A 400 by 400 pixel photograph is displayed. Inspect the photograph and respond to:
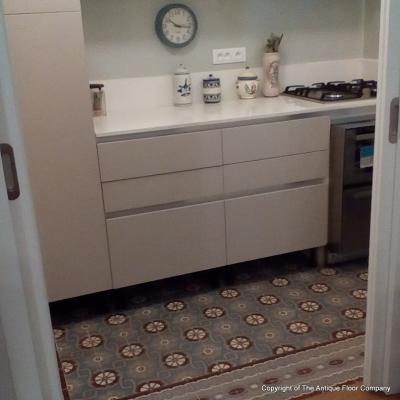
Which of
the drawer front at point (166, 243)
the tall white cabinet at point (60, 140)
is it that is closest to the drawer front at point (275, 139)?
the drawer front at point (166, 243)

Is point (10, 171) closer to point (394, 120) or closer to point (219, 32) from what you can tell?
point (394, 120)

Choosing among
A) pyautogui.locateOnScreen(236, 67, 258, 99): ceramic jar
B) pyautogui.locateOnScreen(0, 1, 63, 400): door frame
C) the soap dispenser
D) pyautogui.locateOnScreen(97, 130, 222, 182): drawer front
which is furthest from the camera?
pyautogui.locateOnScreen(236, 67, 258, 99): ceramic jar

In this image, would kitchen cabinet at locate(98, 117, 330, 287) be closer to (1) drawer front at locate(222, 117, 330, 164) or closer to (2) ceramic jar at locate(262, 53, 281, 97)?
(1) drawer front at locate(222, 117, 330, 164)

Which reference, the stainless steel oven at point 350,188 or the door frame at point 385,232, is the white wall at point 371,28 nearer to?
the stainless steel oven at point 350,188

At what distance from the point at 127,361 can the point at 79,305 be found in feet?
1.76

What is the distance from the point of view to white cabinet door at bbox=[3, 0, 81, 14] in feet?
6.17

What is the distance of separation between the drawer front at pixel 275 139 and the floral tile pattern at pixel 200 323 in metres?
0.62

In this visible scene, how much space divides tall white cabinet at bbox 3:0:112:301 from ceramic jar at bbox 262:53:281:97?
115 centimetres

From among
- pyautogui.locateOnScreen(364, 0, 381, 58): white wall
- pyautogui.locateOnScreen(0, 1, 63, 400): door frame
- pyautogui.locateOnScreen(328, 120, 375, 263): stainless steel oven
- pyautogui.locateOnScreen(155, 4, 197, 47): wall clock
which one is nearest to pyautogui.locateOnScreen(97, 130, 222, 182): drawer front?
pyautogui.locateOnScreen(328, 120, 375, 263): stainless steel oven

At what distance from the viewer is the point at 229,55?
2850mm

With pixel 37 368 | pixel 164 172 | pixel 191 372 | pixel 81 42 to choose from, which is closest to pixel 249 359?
pixel 191 372

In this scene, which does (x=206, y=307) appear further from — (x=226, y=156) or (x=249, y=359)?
(x=226, y=156)

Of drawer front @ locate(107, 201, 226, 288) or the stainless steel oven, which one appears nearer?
drawer front @ locate(107, 201, 226, 288)

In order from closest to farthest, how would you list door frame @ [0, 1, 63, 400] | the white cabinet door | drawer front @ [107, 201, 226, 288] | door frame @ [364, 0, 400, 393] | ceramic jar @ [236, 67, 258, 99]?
door frame @ [0, 1, 63, 400] → door frame @ [364, 0, 400, 393] → the white cabinet door → drawer front @ [107, 201, 226, 288] → ceramic jar @ [236, 67, 258, 99]
